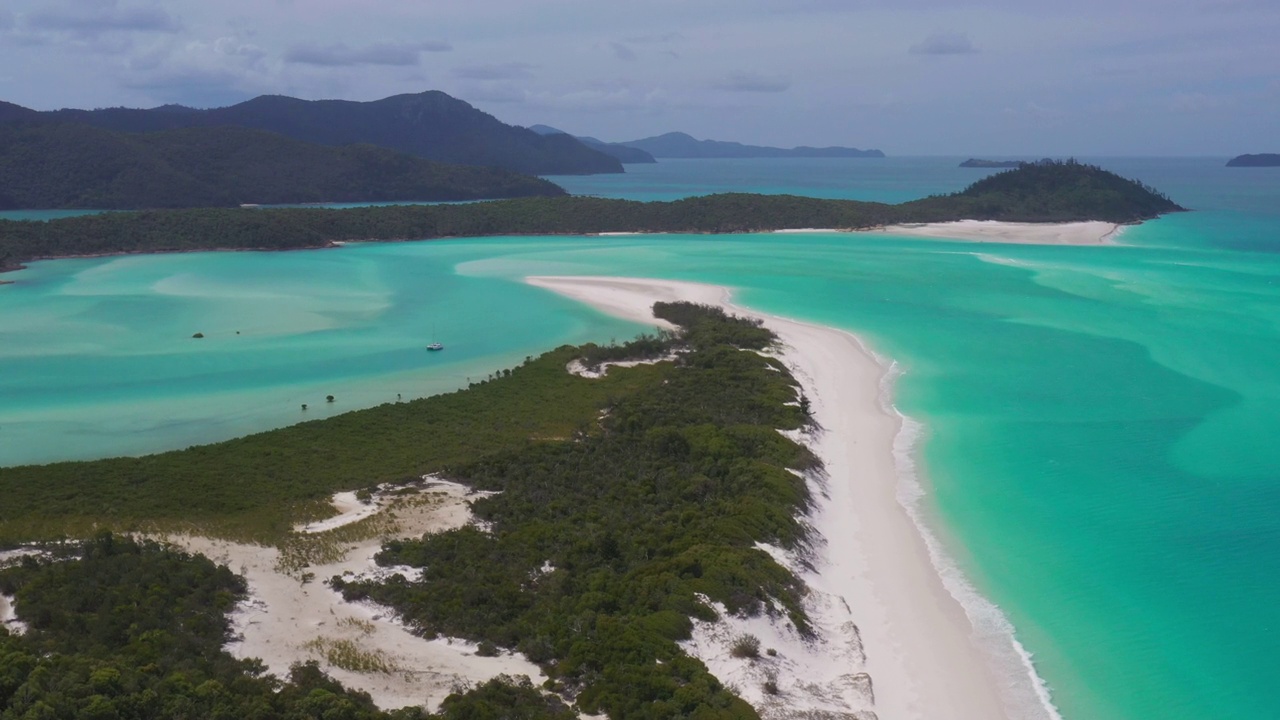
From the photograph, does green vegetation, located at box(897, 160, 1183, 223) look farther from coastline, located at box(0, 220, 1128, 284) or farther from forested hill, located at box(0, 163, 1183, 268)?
coastline, located at box(0, 220, 1128, 284)

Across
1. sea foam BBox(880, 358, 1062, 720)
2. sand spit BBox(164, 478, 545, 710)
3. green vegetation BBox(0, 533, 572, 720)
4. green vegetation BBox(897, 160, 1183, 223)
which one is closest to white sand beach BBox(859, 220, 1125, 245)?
green vegetation BBox(897, 160, 1183, 223)

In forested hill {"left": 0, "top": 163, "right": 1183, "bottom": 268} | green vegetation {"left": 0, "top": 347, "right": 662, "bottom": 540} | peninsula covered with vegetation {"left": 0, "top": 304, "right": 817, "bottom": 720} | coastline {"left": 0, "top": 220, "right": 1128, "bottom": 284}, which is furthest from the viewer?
coastline {"left": 0, "top": 220, "right": 1128, "bottom": 284}

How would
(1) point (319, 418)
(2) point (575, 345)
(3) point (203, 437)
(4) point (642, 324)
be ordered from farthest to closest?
(4) point (642, 324) < (2) point (575, 345) < (1) point (319, 418) < (3) point (203, 437)

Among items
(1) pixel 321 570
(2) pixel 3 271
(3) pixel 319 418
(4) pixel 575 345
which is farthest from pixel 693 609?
(2) pixel 3 271

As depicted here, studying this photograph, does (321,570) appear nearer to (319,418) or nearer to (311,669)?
(311,669)

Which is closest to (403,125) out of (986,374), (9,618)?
(986,374)
